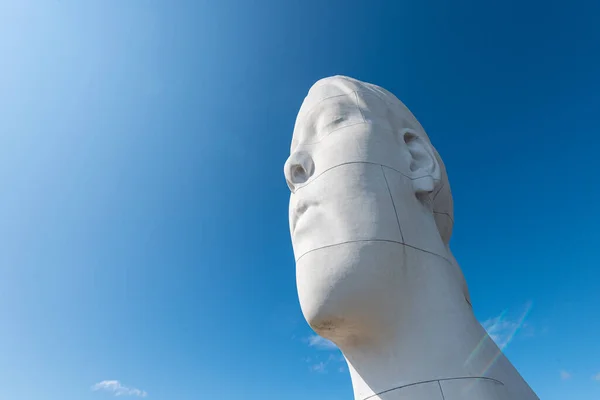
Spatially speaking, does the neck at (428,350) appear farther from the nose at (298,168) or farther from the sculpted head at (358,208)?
the nose at (298,168)

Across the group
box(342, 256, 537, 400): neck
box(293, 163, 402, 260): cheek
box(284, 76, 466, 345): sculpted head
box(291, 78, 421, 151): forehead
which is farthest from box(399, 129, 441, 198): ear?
box(342, 256, 537, 400): neck

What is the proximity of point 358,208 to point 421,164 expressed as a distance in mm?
1091

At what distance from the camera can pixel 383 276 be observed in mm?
3195

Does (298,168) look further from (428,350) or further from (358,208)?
(428,350)

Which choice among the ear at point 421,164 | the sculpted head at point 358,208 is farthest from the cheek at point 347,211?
the ear at point 421,164

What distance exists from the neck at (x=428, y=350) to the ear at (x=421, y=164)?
2.40 feet

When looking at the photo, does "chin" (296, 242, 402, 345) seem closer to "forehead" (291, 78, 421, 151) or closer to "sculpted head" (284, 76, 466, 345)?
"sculpted head" (284, 76, 466, 345)

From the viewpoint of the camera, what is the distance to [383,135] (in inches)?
157

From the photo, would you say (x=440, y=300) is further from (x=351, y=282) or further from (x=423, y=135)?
(x=423, y=135)

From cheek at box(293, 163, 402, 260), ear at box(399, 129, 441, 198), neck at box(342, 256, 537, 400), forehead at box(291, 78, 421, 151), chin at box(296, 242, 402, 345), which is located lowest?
neck at box(342, 256, 537, 400)

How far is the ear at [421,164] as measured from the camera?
3854 millimetres

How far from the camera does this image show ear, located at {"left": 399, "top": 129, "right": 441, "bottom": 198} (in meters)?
3.85

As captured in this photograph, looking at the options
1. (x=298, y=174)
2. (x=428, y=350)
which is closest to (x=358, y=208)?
(x=298, y=174)

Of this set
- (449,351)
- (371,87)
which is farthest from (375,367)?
(371,87)
